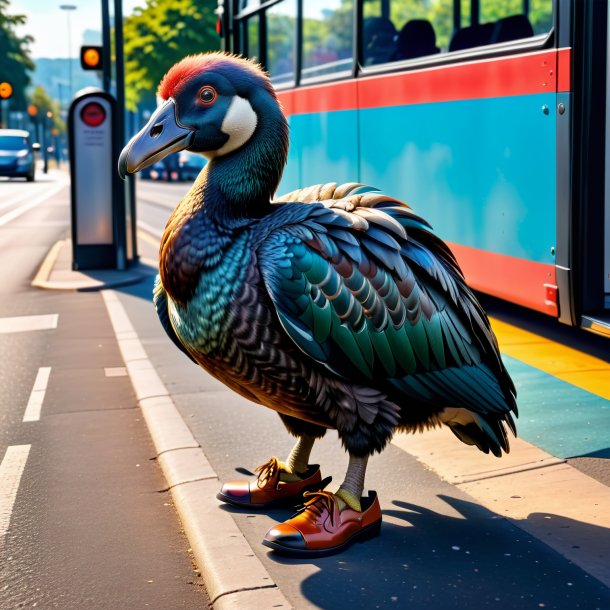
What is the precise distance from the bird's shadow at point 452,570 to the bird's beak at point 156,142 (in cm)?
148

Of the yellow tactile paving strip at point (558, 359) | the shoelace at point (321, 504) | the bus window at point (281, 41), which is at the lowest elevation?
the shoelace at point (321, 504)

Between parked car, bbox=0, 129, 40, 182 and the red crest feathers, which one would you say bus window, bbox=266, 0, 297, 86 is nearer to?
the red crest feathers

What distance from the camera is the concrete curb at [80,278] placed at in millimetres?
11375

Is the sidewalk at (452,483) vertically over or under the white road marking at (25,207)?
under

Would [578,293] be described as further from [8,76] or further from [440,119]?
[8,76]

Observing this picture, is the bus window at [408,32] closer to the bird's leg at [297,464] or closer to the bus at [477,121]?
the bus at [477,121]

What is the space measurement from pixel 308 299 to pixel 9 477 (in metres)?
2.18

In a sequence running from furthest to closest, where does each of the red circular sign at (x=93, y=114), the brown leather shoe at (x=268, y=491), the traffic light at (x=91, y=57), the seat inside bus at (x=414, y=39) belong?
the traffic light at (x=91, y=57)
the red circular sign at (x=93, y=114)
the seat inside bus at (x=414, y=39)
the brown leather shoe at (x=268, y=491)

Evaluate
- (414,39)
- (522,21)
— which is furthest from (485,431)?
(414,39)

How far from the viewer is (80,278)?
11945mm

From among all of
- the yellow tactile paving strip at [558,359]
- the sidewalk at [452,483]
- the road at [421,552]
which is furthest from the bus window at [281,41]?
the road at [421,552]

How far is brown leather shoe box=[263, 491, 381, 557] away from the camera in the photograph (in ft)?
12.2

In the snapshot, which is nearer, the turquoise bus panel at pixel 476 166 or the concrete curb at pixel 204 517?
the concrete curb at pixel 204 517

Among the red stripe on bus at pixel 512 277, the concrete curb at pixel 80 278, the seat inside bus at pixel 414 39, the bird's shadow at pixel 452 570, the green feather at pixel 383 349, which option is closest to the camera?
the bird's shadow at pixel 452 570
